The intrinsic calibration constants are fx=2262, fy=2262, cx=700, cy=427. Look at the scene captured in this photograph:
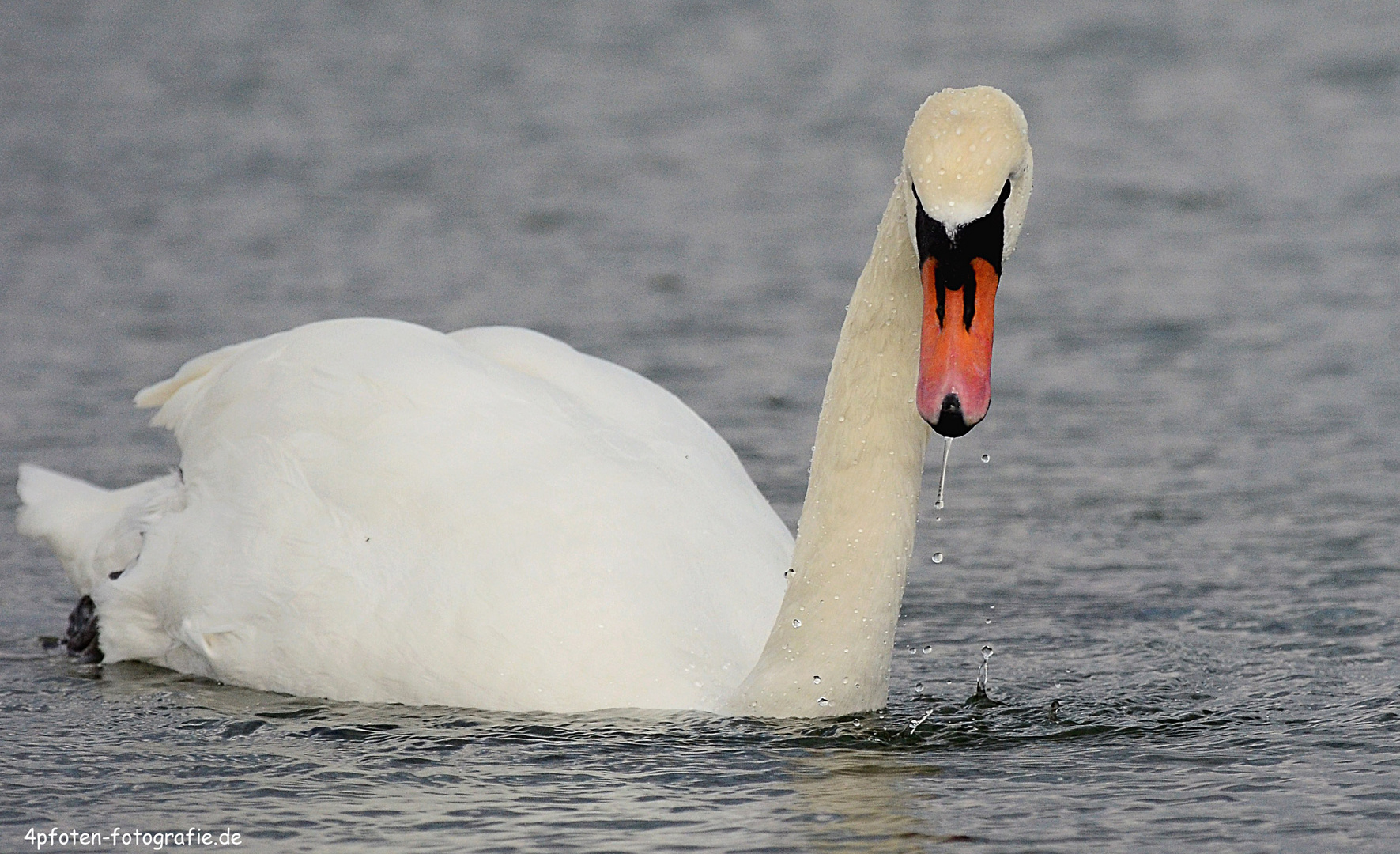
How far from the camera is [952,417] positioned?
4852 millimetres

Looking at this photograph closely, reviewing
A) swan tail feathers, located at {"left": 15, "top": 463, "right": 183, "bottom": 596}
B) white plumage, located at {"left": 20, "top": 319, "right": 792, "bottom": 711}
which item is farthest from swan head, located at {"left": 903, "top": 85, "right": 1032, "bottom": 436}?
swan tail feathers, located at {"left": 15, "top": 463, "right": 183, "bottom": 596}

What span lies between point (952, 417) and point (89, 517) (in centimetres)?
378

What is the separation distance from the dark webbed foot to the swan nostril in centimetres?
340

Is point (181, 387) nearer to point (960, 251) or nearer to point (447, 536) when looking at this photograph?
point (447, 536)

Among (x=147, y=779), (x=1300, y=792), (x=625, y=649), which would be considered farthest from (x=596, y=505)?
(x=1300, y=792)

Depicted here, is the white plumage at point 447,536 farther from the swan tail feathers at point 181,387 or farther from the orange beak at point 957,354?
the orange beak at point 957,354

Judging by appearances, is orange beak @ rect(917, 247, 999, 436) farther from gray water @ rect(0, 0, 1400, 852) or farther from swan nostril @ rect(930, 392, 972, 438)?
gray water @ rect(0, 0, 1400, 852)

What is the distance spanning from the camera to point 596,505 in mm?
6320

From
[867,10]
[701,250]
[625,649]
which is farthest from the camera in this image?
[867,10]

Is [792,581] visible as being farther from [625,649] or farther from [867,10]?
[867,10]

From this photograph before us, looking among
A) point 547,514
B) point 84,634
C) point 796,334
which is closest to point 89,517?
point 84,634

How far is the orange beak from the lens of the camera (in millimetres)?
4859

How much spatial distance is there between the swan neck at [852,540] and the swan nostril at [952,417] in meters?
0.79

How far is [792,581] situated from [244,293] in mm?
6154
